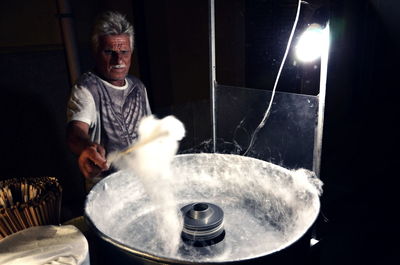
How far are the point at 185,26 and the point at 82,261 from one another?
12.9 ft

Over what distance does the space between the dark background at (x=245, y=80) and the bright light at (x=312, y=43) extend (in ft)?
0.25

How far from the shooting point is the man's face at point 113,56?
253 centimetres

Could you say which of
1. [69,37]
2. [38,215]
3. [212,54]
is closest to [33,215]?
[38,215]

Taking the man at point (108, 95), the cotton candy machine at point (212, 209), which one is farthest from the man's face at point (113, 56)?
the cotton candy machine at point (212, 209)

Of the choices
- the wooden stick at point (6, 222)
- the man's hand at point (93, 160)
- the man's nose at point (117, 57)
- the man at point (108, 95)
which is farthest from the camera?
the man's nose at point (117, 57)

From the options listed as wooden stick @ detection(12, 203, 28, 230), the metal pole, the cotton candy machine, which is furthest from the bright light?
the metal pole

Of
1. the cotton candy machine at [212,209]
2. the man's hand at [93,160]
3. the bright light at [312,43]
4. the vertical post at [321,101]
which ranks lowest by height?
the cotton candy machine at [212,209]

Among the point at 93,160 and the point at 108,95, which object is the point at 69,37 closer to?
the point at 108,95

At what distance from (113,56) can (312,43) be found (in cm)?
162

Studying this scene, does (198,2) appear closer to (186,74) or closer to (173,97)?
(186,74)

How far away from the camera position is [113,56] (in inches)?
101

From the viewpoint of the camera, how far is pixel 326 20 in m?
1.48

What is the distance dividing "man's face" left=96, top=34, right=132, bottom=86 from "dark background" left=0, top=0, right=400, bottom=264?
113 cm

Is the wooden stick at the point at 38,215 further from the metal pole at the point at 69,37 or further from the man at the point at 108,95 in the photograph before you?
the metal pole at the point at 69,37
